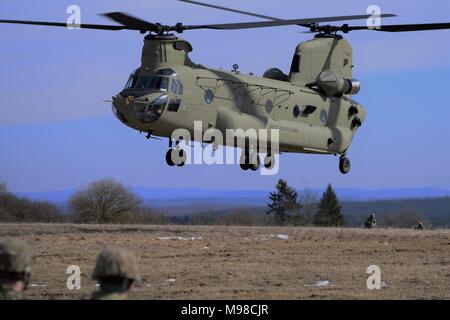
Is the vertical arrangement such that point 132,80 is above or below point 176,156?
above

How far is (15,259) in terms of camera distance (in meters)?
7.87

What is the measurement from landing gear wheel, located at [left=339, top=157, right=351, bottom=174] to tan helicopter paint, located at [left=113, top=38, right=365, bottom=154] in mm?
338

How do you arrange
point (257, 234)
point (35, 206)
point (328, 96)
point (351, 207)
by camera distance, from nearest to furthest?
point (257, 234)
point (328, 96)
point (35, 206)
point (351, 207)

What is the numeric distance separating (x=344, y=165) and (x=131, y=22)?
11526 mm

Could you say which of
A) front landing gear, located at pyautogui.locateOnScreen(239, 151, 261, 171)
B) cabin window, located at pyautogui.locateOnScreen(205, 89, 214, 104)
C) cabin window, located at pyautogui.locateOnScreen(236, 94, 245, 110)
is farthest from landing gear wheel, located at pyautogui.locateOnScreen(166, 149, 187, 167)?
front landing gear, located at pyautogui.locateOnScreen(239, 151, 261, 171)

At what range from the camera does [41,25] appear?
101ft

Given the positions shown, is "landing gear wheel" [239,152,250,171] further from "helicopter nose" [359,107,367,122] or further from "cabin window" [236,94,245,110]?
"helicopter nose" [359,107,367,122]

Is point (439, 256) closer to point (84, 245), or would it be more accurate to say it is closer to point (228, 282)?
point (228, 282)

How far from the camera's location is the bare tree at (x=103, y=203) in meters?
44.8

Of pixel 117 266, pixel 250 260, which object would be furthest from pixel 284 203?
pixel 117 266

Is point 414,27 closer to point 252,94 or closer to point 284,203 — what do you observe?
point 252,94

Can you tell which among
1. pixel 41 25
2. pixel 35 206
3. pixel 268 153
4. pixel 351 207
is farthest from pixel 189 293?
pixel 351 207

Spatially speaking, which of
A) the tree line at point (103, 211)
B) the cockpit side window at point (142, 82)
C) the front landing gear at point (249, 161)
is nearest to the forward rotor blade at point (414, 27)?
the front landing gear at point (249, 161)
